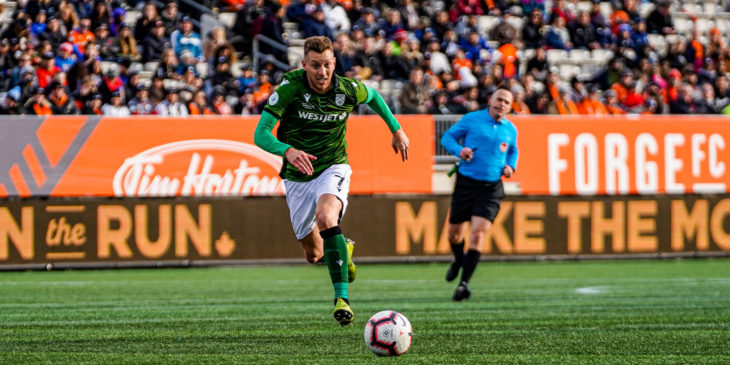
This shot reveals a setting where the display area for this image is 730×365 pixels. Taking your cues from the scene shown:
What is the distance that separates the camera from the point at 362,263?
1833 cm

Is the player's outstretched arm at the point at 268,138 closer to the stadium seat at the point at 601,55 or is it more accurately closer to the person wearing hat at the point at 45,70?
the person wearing hat at the point at 45,70

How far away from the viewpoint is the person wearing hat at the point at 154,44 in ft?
67.8

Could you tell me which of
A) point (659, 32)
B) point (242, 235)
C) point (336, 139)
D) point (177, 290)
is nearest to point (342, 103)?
point (336, 139)

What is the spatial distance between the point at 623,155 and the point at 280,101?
450 inches

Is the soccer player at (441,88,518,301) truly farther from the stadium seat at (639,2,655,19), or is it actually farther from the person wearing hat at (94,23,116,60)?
the stadium seat at (639,2,655,19)

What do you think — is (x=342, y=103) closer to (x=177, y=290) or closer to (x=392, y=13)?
(x=177, y=290)

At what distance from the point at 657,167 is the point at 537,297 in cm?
754

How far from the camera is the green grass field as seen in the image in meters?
7.42

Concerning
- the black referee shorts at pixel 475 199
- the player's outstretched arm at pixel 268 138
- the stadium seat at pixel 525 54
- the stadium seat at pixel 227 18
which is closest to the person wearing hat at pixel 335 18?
the stadium seat at pixel 227 18

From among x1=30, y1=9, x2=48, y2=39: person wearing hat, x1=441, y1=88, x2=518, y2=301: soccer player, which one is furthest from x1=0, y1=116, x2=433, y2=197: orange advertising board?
x1=441, y1=88, x2=518, y2=301: soccer player

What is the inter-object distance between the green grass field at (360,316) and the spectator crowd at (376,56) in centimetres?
344

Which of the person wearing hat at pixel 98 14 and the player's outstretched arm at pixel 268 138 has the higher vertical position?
the person wearing hat at pixel 98 14

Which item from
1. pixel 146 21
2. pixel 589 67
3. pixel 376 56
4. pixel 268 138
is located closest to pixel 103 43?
pixel 146 21

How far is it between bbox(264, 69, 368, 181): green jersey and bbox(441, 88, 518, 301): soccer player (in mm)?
3419
